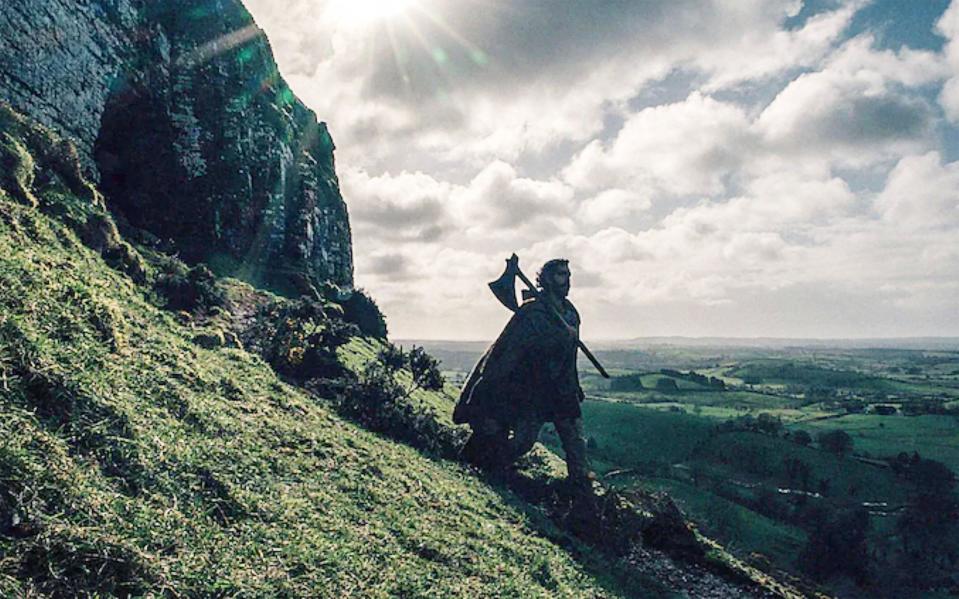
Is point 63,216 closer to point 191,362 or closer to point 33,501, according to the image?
point 191,362

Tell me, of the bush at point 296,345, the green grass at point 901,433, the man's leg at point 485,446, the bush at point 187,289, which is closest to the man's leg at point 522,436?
the man's leg at point 485,446

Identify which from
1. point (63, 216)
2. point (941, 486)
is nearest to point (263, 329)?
point (63, 216)

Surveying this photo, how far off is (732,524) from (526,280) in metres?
46.1

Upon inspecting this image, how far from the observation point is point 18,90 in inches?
907

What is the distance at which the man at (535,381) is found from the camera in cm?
2059

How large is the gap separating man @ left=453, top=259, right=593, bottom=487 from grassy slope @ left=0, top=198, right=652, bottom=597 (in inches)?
142

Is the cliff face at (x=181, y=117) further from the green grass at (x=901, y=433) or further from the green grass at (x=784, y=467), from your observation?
the green grass at (x=901, y=433)

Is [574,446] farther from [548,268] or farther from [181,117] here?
[181,117]

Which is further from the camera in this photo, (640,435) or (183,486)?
(640,435)

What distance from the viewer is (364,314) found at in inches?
2363

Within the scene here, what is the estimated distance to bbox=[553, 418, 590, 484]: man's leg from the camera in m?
20.6

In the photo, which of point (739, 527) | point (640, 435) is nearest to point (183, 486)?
point (739, 527)

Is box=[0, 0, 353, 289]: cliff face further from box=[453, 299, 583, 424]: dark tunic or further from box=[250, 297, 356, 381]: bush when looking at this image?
box=[453, 299, 583, 424]: dark tunic

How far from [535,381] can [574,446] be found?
10.2ft
